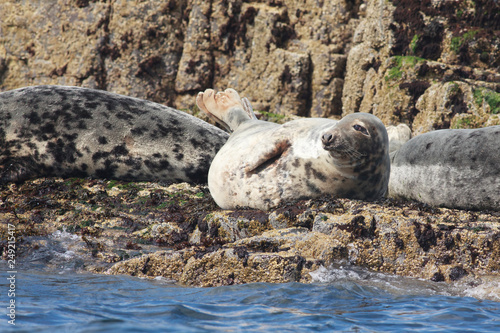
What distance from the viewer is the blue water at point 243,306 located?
2785 mm

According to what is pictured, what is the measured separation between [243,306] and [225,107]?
392cm

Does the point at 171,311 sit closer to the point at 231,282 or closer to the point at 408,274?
the point at 231,282

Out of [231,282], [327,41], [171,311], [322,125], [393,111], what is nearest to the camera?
[171,311]

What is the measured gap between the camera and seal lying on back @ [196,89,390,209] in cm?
478

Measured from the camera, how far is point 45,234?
4.84m

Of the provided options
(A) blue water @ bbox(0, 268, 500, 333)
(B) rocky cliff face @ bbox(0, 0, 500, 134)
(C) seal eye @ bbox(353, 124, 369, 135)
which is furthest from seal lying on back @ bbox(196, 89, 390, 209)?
(B) rocky cliff face @ bbox(0, 0, 500, 134)

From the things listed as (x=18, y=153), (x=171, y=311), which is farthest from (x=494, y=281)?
(x=18, y=153)

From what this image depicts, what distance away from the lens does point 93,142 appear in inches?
259

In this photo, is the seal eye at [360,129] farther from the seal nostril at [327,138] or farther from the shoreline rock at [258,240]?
the shoreline rock at [258,240]

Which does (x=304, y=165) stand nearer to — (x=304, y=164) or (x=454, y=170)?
(x=304, y=164)

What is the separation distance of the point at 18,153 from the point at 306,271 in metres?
4.05

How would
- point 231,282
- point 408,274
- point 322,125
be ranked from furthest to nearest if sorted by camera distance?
point 322,125
point 408,274
point 231,282

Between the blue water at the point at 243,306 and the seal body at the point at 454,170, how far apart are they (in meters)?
2.13

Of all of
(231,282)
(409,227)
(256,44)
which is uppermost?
(256,44)
